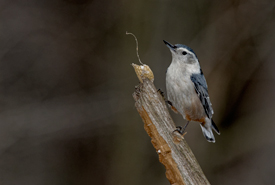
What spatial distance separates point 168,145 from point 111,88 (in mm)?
2332

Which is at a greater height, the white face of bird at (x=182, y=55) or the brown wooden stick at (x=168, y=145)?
the white face of bird at (x=182, y=55)

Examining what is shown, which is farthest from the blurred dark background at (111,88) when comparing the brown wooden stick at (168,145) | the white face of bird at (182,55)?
the brown wooden stick at (168,145)

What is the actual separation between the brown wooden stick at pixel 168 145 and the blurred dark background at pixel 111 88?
207 cm

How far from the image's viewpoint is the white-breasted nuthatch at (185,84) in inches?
109

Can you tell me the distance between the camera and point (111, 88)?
14.1 feet

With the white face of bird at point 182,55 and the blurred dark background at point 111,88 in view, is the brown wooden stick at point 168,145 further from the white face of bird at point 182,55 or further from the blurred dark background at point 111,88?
the blurred dark background at point 111,88

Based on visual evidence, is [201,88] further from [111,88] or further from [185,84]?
[111,88]

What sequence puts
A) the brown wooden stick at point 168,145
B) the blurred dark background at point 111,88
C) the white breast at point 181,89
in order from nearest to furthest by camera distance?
the brown wooden stick at point 168,145, the white breast at point 181,89, the blurred dark background at point 111,88

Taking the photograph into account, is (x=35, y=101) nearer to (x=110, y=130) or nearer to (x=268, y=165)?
(x=110, y=130)

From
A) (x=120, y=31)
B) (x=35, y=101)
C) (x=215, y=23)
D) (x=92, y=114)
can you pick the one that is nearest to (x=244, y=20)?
(x=215, y=23)

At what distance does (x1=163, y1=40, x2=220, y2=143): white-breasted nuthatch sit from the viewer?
9.05 feet

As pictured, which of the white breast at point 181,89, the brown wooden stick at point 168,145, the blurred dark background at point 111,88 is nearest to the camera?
the brown wooden stick at point 168,145

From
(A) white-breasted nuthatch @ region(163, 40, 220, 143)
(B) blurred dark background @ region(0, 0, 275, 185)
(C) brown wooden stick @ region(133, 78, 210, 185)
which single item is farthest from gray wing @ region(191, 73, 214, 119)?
(B) blurred dark background @ region(0, 0, 275, 185)

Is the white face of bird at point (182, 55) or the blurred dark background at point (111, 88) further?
the blurred dark background at point (111, 88)
